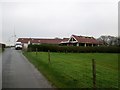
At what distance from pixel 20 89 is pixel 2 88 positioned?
0.70 metres

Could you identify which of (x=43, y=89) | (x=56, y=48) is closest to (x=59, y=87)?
(x=43, y=89)

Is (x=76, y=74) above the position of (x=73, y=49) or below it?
above

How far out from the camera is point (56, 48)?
2496 inches

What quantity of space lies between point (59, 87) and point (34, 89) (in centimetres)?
95

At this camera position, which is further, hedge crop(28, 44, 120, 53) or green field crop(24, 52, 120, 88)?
hedge crop(28, 44, 120, 53)

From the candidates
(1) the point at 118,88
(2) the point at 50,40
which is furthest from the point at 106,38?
(1) the point at 118,88

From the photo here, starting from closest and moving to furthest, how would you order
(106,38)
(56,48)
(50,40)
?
(56,48), (50,40), (106,38)

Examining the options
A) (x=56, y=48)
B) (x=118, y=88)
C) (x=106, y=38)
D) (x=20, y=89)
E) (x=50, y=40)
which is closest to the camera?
(x=20, y=89)

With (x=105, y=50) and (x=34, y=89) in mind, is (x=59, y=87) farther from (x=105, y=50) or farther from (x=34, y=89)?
(x=105, y=50)

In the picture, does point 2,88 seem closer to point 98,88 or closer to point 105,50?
point 98,88

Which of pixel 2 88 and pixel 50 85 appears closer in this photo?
pixel 2 88

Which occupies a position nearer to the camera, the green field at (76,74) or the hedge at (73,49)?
the green field at (76,74)

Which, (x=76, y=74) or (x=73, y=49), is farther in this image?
(x=73, y=49)

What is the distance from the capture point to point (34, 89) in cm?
1039
